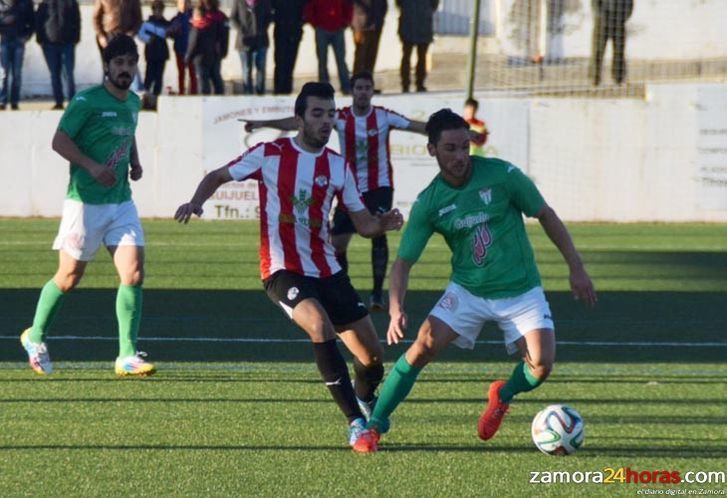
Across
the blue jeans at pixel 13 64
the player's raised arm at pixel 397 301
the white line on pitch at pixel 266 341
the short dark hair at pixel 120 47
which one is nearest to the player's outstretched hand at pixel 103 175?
the short dark hair at pixel 120 47

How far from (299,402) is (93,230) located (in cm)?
184

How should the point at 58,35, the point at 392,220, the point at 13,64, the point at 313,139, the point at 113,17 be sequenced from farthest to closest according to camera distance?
the point at 13,64
the point at 58,35
the point at 113,17
the point at 313,139
the point at 392,220

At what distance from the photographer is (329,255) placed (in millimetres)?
7703

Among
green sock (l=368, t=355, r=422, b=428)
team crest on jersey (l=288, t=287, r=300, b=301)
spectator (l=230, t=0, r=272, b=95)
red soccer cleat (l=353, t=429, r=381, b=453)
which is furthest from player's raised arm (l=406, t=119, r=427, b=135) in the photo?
spectator (l=230, t=0, r=272, b=95)

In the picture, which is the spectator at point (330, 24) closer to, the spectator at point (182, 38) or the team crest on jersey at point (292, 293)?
the spectator at point (182, 38)

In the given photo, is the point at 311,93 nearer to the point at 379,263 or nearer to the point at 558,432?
the point at 558,432

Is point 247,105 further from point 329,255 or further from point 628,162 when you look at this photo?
point 329,255

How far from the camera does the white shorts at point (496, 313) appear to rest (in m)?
7.17

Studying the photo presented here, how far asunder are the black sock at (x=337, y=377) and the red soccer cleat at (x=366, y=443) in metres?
0.17

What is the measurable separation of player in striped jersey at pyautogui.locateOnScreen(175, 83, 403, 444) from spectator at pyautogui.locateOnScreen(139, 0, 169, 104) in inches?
557

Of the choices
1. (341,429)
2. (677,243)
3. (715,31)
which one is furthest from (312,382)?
(715,31)

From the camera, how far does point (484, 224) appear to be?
7176 mm

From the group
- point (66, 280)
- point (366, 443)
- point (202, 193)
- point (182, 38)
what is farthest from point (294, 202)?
point (182, 38)

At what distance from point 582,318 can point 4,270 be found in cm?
633
